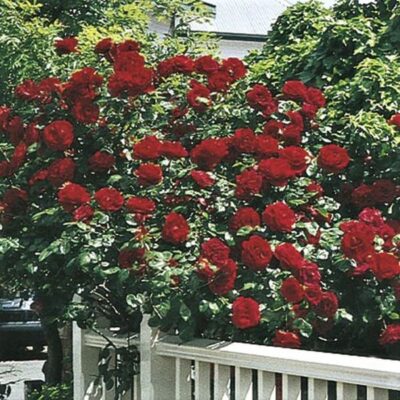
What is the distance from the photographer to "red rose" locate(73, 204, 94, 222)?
3832 millimetres

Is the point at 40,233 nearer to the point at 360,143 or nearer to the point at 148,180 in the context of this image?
the point at 148,180

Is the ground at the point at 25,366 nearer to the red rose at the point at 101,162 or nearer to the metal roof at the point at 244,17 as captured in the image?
the metal roof at the point at 244,17

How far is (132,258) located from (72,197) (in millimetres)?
419

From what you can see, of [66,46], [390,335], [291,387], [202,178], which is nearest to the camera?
[291,387]

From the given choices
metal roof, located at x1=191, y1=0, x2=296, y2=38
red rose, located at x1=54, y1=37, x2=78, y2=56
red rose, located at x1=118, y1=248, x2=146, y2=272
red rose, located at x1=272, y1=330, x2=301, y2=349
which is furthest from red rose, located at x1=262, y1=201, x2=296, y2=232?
metal roof, located at x1=191, y1=0, x2=296, y2=38

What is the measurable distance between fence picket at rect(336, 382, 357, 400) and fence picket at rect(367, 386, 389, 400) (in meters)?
0.11

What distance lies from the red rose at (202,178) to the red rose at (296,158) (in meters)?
0.37

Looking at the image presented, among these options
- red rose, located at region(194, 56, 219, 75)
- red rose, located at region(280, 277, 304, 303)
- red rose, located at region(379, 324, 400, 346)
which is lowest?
red rose, located at region(379, 324, 400, 346)

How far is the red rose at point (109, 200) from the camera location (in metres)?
3.85

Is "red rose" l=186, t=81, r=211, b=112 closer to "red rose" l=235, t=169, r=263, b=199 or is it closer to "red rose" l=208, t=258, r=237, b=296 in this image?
"red rose" l=235, t=169, r=263, b=199

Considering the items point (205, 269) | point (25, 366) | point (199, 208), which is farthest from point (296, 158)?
point (25, 366)

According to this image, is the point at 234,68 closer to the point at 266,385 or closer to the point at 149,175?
the point at 149,175

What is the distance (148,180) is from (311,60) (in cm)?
Answer: 168

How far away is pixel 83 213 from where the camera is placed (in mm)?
3844
